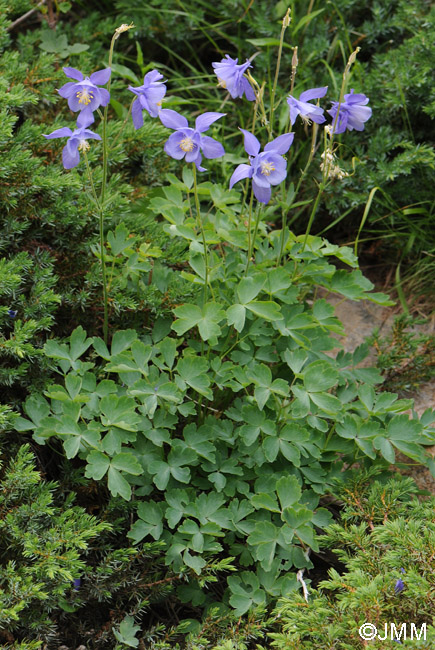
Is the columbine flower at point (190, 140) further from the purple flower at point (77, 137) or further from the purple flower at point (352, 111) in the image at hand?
the purple flower at point (352, 111)

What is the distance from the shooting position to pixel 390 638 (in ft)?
4.64

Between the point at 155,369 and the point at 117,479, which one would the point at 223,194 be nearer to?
the point at 155,369

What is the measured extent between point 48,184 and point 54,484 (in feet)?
3.13

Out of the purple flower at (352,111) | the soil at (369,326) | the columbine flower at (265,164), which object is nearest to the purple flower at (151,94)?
the columbine flower at (265,164)

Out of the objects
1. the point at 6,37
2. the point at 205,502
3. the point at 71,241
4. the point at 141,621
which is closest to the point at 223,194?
the point at 71,241

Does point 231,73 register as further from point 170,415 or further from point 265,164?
point 170,415

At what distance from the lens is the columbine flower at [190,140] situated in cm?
167

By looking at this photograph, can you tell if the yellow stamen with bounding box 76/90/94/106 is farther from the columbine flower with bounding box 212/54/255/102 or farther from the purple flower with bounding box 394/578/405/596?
the purple flower with bounding box 394/578/405/596

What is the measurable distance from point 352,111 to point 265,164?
43 centimetres

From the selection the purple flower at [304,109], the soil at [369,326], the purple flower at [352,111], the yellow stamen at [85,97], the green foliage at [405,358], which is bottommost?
the soil at [369,326]

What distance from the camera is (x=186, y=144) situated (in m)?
1.67

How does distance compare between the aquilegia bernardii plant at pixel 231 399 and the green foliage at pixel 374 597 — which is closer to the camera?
the green foliage at pixel 374 597

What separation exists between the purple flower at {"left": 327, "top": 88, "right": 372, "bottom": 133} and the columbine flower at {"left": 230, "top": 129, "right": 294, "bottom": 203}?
308 mm

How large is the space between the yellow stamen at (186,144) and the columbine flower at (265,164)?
0.13m
